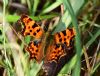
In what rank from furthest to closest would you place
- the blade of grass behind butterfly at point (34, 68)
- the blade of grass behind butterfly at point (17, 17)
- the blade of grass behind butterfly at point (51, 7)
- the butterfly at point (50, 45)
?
the blade of grass behind butterfly at point (51, 7), the blade of grass behind butterfly at point (17, 17), the blade of grass behind butterfly at point (34, 68), the butterfly at point (50, 45)

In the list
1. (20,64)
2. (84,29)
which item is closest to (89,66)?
(84,29)

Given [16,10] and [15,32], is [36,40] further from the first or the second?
[16,10]

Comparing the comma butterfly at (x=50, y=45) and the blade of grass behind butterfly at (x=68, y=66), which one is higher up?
the comma butterfly at (x=50, y=45)

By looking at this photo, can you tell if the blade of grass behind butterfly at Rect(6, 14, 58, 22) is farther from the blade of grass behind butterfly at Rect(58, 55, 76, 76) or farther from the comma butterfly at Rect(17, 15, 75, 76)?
the blade of grass behind butterfly at Rect(58, 55, 76, 76)

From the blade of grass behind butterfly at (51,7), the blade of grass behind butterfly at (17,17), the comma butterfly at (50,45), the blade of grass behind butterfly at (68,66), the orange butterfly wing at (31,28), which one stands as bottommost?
the blade of grass behind butterfly at (68,66)

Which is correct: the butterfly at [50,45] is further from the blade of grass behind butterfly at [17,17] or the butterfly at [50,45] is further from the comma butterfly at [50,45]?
the blade of grass behind butterfly at [17,17]

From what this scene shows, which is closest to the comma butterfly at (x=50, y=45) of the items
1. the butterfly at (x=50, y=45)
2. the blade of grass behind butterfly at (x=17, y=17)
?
the butterfly at (x=50, y=45)

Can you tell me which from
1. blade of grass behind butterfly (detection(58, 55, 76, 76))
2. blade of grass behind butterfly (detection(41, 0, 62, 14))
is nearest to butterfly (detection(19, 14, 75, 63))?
blade of grass behind butterfly (detection(58, 55, 76, 76))

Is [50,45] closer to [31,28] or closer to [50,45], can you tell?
[50,45]
